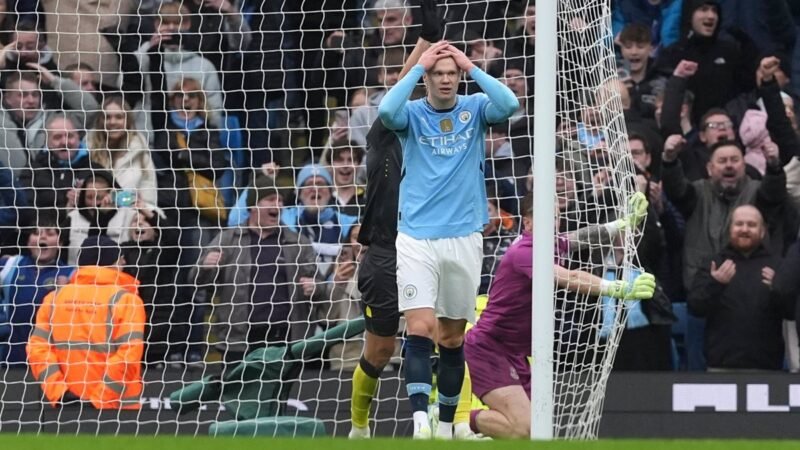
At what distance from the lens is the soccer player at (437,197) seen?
8.52 metres

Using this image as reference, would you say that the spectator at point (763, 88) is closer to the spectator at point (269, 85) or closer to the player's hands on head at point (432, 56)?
the spectator at point (269, 85)

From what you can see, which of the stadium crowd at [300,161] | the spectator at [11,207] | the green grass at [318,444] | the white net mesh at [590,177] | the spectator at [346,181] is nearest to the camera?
the green grass at [318,444]

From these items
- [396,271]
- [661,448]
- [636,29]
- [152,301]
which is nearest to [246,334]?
[152,301]

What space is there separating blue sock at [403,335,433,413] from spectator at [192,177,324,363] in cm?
246

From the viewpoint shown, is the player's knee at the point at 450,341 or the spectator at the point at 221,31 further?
the spectator at the point at 221,31

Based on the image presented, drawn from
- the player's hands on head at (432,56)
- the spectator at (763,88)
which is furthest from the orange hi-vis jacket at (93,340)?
the spectator at (763,88)

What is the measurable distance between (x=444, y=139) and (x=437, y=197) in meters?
0.30

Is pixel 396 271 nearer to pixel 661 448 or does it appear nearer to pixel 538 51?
pixel 538 51

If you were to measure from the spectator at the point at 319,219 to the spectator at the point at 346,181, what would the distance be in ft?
0.20

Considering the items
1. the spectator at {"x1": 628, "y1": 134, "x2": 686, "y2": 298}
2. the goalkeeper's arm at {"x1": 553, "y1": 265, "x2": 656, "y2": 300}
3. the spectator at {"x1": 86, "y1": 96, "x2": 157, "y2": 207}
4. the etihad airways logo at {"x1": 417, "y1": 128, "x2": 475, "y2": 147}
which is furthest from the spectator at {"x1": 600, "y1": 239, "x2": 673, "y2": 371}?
the spectator at {"x1": 86, "y1": 96, "x2": 157, "y2": 207}

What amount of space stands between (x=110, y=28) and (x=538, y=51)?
4430mm

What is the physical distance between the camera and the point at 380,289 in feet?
30.7

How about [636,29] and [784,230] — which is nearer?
[784,230]

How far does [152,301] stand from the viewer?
1142cm
